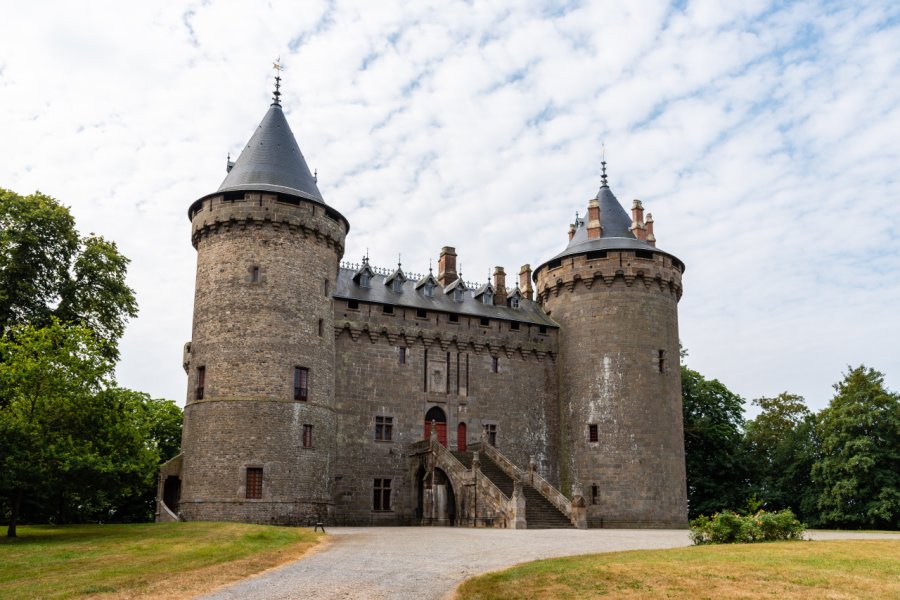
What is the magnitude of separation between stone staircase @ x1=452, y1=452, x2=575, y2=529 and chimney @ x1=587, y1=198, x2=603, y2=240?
46.9 feet

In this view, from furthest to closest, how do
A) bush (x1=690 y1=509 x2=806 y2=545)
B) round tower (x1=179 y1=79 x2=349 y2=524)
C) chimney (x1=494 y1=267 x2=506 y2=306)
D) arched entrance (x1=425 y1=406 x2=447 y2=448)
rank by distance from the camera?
chimney (x1=494 y1=267 x2=506 y2=306)
arched entrance (x1=425 y1=406 x2=447 y2=448)
round tower (x1=179 y1=79 x2=349 y2=524)
bush (x1=690 y1=509 x2=806 y2=545)

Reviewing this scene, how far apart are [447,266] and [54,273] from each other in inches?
813

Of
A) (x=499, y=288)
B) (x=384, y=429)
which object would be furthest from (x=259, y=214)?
(x=499, y=288)

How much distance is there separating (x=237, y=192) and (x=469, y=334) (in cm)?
1404

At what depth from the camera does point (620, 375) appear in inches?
1610

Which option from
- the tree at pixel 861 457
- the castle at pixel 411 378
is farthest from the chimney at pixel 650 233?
the tree at pixel 861 457

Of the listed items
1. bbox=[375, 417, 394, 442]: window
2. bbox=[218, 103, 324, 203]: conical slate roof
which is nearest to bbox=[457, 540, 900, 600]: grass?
bbox=[375, 417, 394, 442]: window

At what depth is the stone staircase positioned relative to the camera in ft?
107

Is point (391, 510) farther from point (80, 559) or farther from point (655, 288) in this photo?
point (80, 559)

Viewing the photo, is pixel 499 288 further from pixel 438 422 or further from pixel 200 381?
pixel 200 381

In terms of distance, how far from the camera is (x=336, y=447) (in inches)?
1467

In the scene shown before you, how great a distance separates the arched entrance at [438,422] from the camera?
4003 cm

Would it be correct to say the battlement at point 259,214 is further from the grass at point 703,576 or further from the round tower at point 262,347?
the grass at point 703,576

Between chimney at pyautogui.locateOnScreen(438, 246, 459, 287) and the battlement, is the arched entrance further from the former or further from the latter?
the battlement
